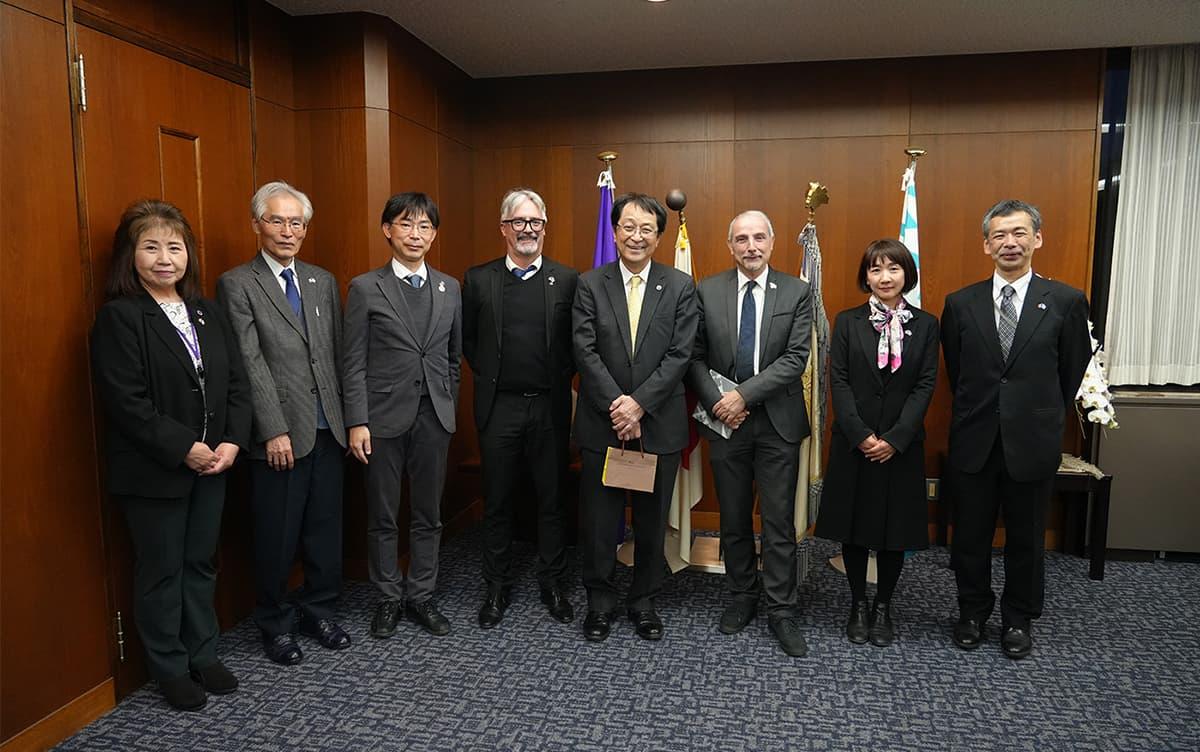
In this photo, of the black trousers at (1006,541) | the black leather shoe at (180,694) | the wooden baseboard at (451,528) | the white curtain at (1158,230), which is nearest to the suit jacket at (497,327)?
the wooden baseboard at (451,528)

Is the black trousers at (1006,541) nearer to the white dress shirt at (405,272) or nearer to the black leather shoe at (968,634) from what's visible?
the black leather shoe at (968,634)

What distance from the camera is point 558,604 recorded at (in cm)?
360

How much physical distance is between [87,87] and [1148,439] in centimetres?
524

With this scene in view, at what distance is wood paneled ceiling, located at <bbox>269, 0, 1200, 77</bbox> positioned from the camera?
368cm

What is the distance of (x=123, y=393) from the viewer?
2.59 metres

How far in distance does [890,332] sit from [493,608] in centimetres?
210

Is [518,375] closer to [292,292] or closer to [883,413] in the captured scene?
[292,292]

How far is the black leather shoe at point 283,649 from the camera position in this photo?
3.15 metres

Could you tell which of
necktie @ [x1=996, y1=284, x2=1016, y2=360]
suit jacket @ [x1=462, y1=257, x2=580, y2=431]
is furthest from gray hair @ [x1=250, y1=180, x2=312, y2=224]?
necktie @ [x1=996, y1=284, x2=1016, y2=360]

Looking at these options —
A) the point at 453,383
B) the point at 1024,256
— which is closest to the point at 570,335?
the point at 453,383

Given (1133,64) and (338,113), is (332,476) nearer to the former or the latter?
(338,113)

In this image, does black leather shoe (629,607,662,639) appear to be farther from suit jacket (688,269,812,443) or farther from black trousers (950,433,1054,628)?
black trousers (950,433,1054,628)

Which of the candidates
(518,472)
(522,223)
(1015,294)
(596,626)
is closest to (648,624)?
(596,626)

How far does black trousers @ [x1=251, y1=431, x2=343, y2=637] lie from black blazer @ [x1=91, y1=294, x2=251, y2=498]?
41cm
